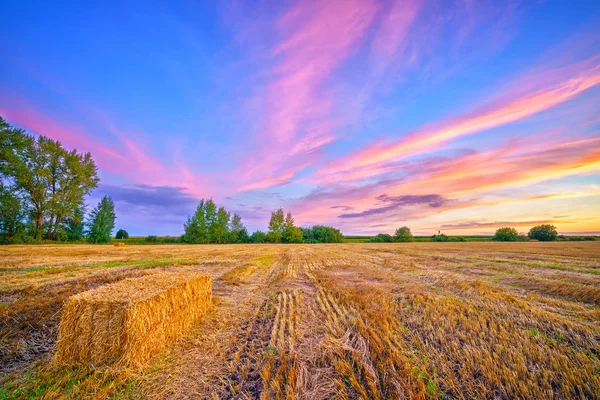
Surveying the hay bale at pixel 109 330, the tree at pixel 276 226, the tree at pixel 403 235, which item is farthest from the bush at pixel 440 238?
the hay bale at pixel 109 330

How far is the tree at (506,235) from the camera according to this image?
73375 millimetres

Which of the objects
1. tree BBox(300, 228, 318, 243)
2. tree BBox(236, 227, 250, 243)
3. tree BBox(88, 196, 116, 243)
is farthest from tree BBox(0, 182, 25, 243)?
tree BBox(300, 228, 318, 243)

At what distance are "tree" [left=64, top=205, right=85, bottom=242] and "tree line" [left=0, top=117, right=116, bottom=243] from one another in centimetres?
12

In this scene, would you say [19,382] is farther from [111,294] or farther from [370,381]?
[370,381]

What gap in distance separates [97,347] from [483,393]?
6479 millimetres

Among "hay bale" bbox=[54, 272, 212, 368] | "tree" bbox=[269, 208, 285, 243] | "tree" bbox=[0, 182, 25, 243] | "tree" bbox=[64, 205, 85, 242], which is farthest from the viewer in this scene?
"tree" bbox=[269, 208, 285, 243]

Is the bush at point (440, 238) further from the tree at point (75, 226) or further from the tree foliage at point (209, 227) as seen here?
the tree at point (75, 226)

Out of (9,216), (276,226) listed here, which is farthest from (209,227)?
(9,216)

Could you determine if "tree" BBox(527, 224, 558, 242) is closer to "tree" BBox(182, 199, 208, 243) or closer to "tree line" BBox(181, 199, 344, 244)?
"tree line" BBox(181, 199, 344, 244)

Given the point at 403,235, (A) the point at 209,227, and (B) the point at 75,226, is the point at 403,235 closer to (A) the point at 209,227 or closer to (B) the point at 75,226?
(A) the point at 209,227

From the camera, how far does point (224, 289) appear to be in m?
9.80

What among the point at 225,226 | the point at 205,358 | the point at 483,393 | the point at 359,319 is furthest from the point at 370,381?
the point at 225,226

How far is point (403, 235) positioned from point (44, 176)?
90.6m

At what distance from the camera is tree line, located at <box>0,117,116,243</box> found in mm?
31484
